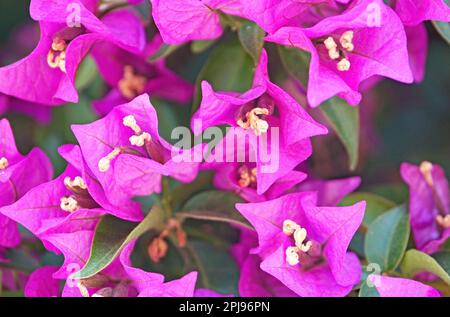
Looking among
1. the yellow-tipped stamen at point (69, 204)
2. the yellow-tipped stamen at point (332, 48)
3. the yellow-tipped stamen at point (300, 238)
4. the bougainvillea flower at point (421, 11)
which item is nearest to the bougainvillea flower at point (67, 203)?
the yellow-tipped stamen at point (69, 204)

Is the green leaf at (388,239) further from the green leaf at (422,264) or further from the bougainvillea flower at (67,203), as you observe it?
the bougainvillea flower at (67,203)

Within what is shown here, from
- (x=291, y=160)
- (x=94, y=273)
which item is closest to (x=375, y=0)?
(x=291, y=160)

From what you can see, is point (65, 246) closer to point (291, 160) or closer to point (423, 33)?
point (291, 160)

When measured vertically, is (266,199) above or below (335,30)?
below

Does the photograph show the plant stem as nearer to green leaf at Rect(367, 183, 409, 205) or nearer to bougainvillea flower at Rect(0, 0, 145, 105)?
bougainvillea flower at Rect(0, 0, 145, 105)

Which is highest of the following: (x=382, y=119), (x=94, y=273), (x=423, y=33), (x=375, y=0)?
(x=375, y=0)

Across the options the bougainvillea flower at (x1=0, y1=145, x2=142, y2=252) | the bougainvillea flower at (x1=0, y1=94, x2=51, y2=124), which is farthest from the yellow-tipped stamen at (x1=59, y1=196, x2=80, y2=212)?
the bougainvillea flower at (x1=0, y1=94, x2=51, y2=124)

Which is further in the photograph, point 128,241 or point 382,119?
point 382,119
